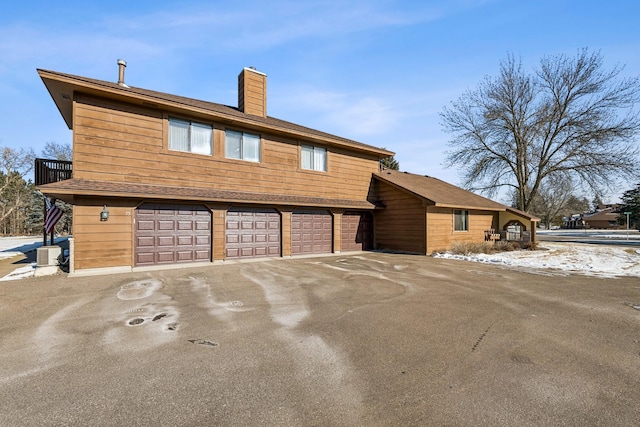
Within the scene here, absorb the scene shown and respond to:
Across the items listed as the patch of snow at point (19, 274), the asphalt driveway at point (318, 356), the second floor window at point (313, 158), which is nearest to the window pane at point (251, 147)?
the second floor window at point (313, 158)

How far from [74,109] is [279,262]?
25.5ft

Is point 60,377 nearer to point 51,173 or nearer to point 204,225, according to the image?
point 204,225

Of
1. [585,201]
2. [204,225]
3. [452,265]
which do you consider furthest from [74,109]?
[585,201]

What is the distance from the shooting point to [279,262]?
435 inches

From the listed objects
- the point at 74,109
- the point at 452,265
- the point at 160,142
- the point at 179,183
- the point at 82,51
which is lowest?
the point at 452,265

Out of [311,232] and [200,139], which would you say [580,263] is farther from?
[200,139]

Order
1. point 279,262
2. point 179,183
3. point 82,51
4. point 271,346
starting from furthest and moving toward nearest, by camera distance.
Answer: point 279,262, point 179,183, point 82,51, point 271,346

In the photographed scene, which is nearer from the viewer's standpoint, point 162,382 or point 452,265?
point 162,382

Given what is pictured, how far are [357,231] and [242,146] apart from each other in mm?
7030

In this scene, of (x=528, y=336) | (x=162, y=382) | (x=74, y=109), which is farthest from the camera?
(x=74, y=109)

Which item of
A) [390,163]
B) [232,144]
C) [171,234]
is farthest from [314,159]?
[390,163]

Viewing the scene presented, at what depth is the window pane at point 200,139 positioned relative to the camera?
10477 mm

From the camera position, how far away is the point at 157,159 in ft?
31.9

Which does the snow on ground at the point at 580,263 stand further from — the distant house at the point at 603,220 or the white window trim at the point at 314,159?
the distant house at the point at 603,220
